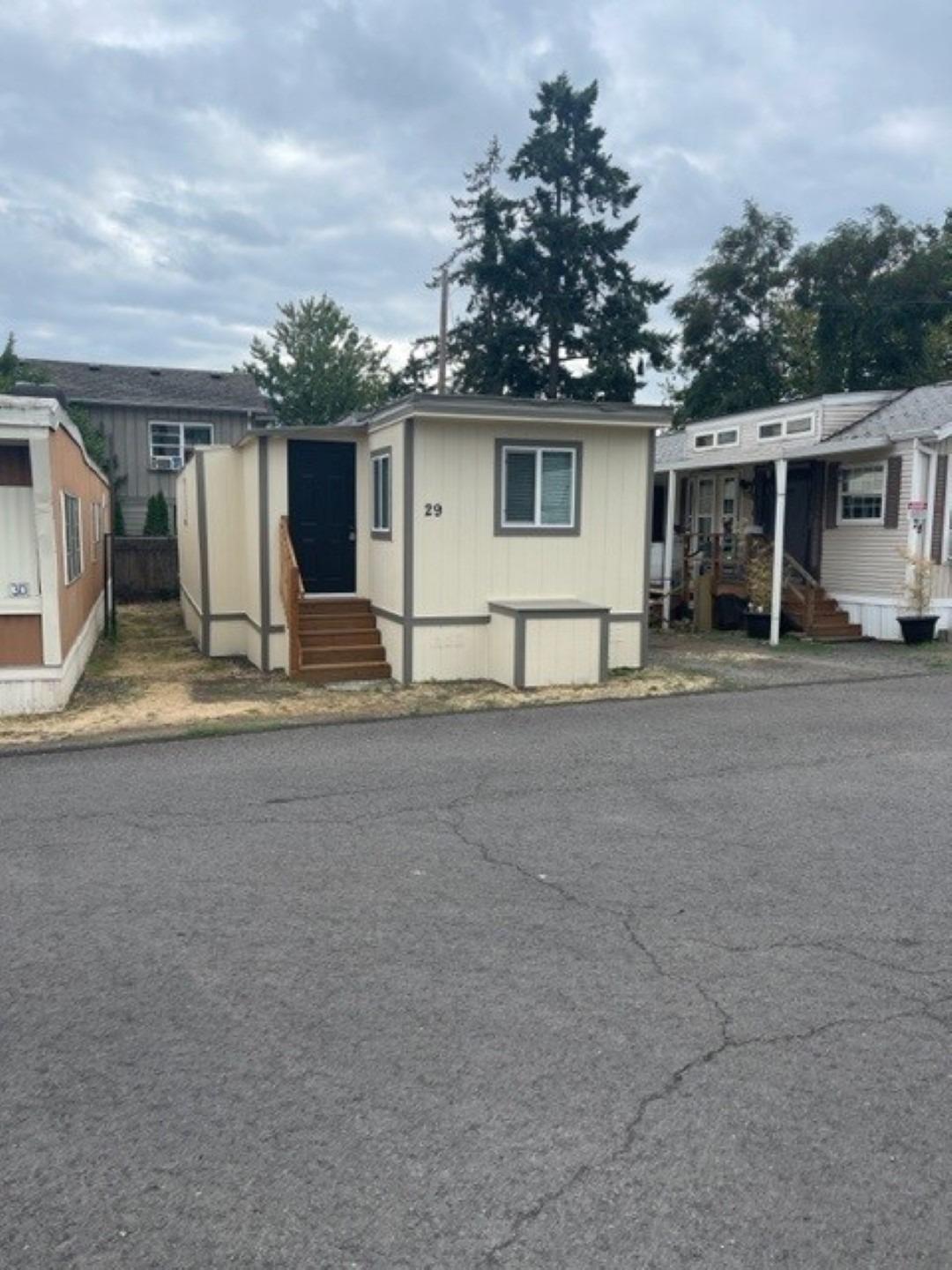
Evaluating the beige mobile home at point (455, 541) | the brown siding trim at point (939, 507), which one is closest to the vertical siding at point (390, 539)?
the beige mobile home at point (455, 541)

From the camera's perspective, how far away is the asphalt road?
253 centimetres

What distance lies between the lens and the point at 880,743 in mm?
8375

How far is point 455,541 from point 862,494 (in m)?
8.63

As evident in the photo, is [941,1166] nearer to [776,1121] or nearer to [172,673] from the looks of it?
[776,1121]

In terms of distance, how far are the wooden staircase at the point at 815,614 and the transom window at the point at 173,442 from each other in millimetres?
16548

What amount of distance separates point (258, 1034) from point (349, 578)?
1039 centimetres

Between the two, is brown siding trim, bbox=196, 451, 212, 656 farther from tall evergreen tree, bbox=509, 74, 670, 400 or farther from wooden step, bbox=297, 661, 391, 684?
tall evergreen tree, bbox=509, 74, 670, 400

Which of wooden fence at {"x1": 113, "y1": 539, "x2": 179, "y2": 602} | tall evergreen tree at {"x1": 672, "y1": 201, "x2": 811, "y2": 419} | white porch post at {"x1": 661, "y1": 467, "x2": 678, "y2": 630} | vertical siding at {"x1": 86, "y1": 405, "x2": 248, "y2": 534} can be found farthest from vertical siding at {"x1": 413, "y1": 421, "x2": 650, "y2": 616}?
tall evergreen tree at {"x1": 672, "y1": 201, "x2": 811, "y2": 419}

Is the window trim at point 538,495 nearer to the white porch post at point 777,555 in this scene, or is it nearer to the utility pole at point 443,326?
the white porch post at point 777,555

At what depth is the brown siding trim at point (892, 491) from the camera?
15.5m

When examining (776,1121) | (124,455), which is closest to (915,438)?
(776,1121)

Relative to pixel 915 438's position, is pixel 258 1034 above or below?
below

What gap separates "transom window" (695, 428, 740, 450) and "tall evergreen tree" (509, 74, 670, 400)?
12.0 m

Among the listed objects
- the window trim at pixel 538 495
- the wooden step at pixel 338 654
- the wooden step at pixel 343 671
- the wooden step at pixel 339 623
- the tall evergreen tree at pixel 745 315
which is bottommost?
the wooden step at pixel 343 671
